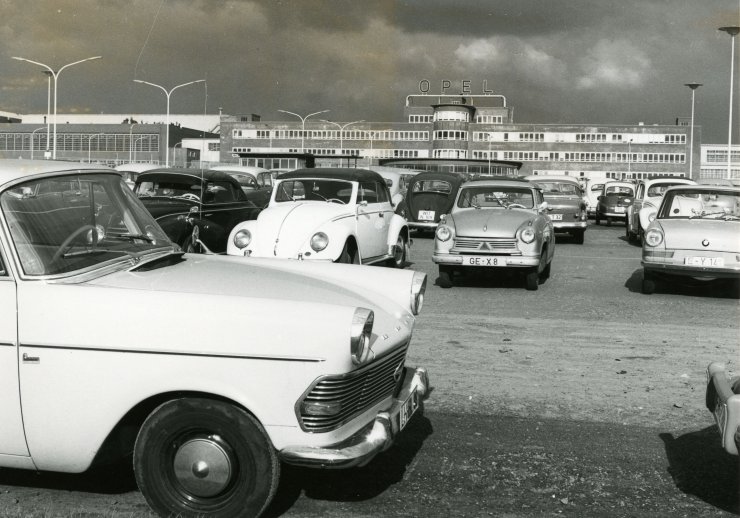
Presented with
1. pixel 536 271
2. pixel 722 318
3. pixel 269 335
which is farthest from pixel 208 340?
pixel 536 271

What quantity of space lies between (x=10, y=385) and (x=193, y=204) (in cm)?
1025

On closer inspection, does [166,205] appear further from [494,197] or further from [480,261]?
[494,197]

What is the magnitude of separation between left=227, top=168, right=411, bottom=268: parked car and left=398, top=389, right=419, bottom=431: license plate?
7.68 meters

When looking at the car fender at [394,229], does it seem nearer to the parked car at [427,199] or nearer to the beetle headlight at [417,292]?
the parked car at [427,199]

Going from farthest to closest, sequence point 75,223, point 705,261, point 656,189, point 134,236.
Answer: point 656,189 < point 705,261 < point 134,236 < point 75,223

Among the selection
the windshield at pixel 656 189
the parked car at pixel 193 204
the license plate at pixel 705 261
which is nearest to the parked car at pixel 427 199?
the windshield at pixel 656 189

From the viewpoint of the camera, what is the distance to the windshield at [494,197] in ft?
49.5

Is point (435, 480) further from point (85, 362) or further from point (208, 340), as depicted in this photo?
point (85, 362)

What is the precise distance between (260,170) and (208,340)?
2245 centimetres

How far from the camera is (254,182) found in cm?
2400

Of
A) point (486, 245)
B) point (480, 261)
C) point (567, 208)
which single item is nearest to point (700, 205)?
point (486, 245)

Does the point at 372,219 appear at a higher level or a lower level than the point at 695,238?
higher

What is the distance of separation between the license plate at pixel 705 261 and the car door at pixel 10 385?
10.2 m

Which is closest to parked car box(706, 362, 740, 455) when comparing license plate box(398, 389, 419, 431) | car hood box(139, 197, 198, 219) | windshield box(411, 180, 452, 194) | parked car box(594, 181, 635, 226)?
license plate box(398, 389, 419, 431)
